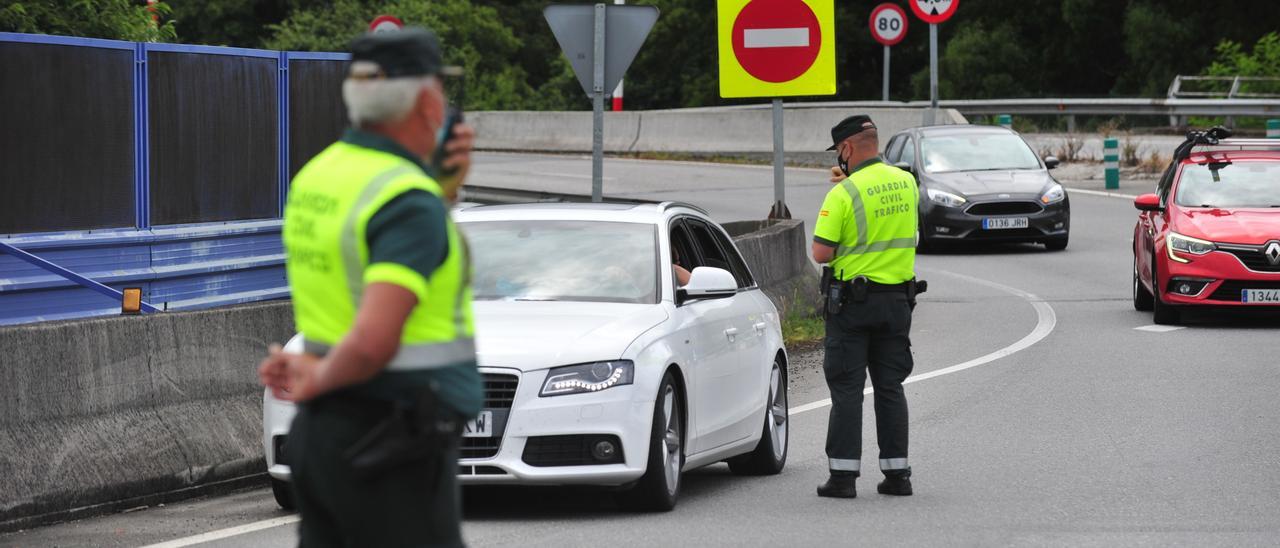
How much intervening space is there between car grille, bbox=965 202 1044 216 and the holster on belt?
19.8 m

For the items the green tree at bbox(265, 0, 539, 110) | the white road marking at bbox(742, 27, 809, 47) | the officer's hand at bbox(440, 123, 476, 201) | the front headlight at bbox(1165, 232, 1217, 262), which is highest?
the green tree at bbox(265, 0, 539, 110)

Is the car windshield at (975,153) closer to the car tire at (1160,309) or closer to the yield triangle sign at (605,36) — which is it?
the car tire at (1160,309)

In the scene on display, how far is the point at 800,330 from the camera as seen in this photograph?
53.9 feet

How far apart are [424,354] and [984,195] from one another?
19886 millimetres

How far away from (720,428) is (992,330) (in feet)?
25.4

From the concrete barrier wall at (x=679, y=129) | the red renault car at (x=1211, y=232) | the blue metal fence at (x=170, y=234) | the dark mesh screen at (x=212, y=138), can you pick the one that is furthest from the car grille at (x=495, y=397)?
the concrete barrier wall at (x=679, y=129)

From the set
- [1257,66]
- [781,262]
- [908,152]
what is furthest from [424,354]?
[1257,66]

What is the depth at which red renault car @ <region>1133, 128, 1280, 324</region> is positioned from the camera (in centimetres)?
1633

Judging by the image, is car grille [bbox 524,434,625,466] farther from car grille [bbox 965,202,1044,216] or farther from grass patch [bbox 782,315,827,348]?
car grille [bbox 965,202,1044,216]

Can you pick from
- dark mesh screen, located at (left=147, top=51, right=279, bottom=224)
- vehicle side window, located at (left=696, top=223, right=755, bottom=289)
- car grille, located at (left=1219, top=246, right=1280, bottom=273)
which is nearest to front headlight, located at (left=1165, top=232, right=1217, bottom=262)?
car grille, located at (left=1219, top=246, right=1280, bottom=273)

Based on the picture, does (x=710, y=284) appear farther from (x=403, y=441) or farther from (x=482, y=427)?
(x=403, y=441)

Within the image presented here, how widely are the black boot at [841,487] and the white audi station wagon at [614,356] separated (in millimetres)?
518


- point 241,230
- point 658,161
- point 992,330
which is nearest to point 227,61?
point 241,230

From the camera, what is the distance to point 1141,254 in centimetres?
1756
